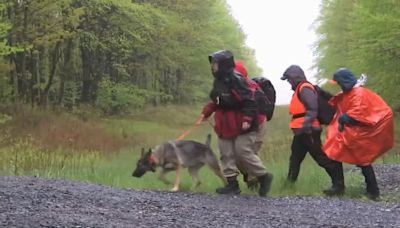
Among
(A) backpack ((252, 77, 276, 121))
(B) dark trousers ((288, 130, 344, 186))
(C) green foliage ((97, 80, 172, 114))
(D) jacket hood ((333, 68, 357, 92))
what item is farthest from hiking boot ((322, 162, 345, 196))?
(C) green foliage ((97, 80, 172, 114))

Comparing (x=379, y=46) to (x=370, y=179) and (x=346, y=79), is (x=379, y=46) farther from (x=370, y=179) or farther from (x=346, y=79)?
(x=370, y=179)

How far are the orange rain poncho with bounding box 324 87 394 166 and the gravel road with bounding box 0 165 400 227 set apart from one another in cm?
74

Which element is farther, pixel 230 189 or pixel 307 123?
pixel 307 123

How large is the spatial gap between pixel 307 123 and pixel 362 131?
0.81m

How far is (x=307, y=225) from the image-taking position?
252 inches

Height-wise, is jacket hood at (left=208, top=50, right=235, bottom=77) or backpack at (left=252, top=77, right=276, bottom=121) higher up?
jacket hood at (left=208, top=50, right=235, bottom=77)

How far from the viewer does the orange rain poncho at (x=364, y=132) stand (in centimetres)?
905

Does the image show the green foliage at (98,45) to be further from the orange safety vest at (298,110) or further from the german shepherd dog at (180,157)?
the orange safety vest at (298,110)

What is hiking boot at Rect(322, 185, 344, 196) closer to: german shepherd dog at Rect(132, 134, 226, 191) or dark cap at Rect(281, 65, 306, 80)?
german shepherd dog at Rect(132, 134, 226, 191)

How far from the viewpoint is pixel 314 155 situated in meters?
9.63

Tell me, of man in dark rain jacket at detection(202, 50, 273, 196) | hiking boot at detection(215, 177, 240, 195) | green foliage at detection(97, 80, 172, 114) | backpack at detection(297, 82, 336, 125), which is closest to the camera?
man in dark rain jacket at detection(202, 50, 273, 196)

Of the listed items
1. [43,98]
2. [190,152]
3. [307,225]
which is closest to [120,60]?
[43,98]

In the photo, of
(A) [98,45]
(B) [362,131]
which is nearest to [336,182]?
(B) [362,131]

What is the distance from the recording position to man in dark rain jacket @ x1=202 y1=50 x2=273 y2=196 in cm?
862
